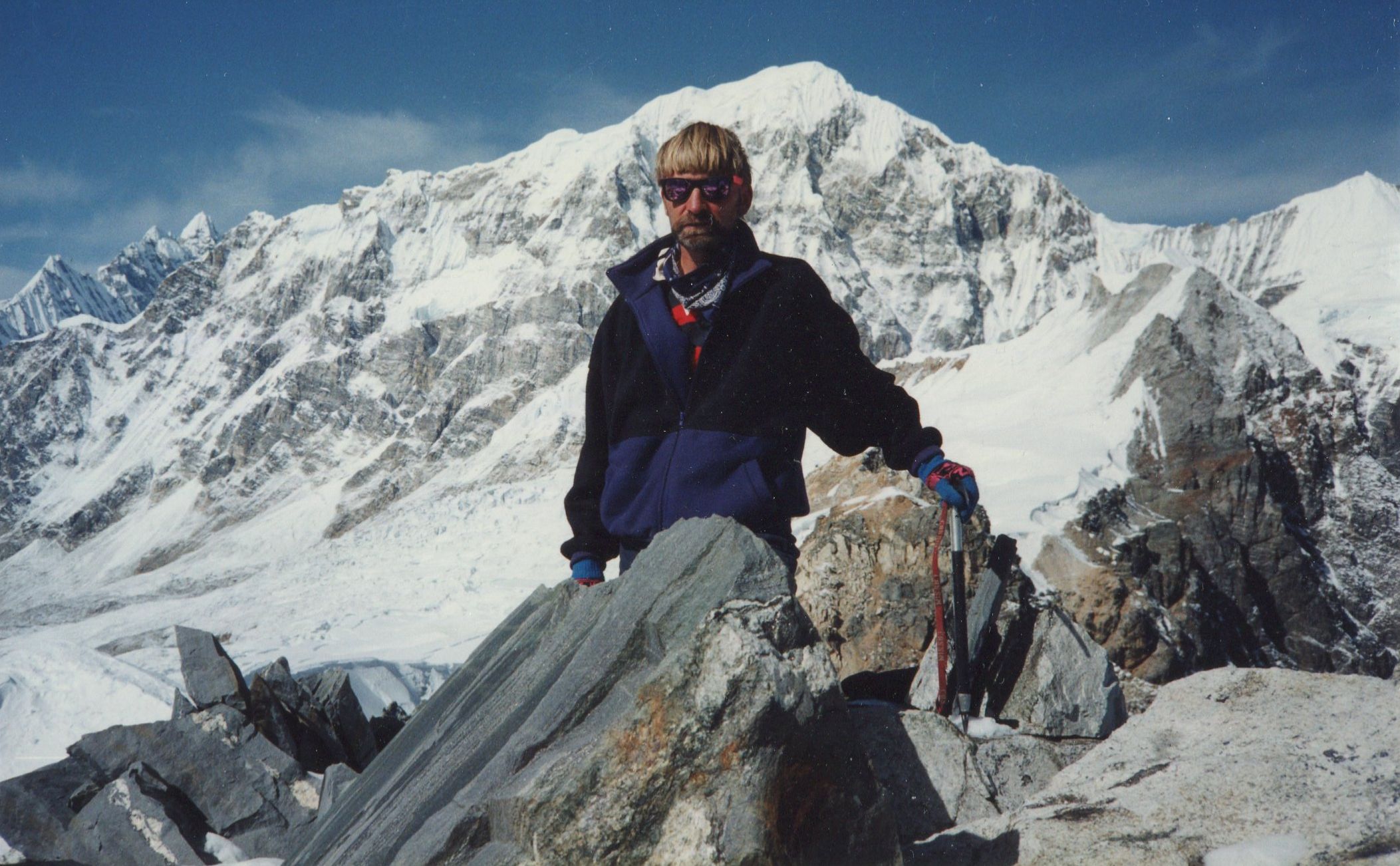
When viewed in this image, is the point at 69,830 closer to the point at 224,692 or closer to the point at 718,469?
the point at 224,692

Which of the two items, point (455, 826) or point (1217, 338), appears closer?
point (455, 826)

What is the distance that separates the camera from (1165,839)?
2.71 meters

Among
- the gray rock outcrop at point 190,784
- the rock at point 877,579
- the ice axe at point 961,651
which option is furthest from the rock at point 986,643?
the gray rock outcrop at point 190,784

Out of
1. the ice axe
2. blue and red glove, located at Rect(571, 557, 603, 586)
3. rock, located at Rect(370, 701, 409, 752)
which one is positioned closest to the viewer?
blue and red glove, located at Rect(571, 557, 603, 586)

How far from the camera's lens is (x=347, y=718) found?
6.10 m

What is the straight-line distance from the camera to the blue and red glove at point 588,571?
3.66 metres

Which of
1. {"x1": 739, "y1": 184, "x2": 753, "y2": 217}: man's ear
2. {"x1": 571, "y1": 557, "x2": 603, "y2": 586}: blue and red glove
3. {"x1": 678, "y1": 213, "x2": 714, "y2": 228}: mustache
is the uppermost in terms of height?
{"x1": 739, "y1": 184, "x2": 753, "y2": 217}: man's ear

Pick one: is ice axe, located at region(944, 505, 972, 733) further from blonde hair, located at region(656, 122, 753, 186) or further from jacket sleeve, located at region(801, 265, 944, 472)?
blonde hair, located at region(656, 122, 753, 186)

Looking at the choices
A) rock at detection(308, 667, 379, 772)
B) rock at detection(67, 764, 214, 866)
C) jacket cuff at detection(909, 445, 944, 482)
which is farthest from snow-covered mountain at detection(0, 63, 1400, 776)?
jacket cuff at detection(909, 445, 944, 482)

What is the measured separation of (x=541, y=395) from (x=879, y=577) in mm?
102763

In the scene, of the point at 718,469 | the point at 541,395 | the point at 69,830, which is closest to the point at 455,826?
the point at 718,469

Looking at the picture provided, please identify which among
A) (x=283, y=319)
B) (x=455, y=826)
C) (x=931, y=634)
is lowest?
(x=931, y=634)

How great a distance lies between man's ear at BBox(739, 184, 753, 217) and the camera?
337 centimetres

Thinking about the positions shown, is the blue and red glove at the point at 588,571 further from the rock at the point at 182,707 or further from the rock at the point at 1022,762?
the rock at the point at 182,707
